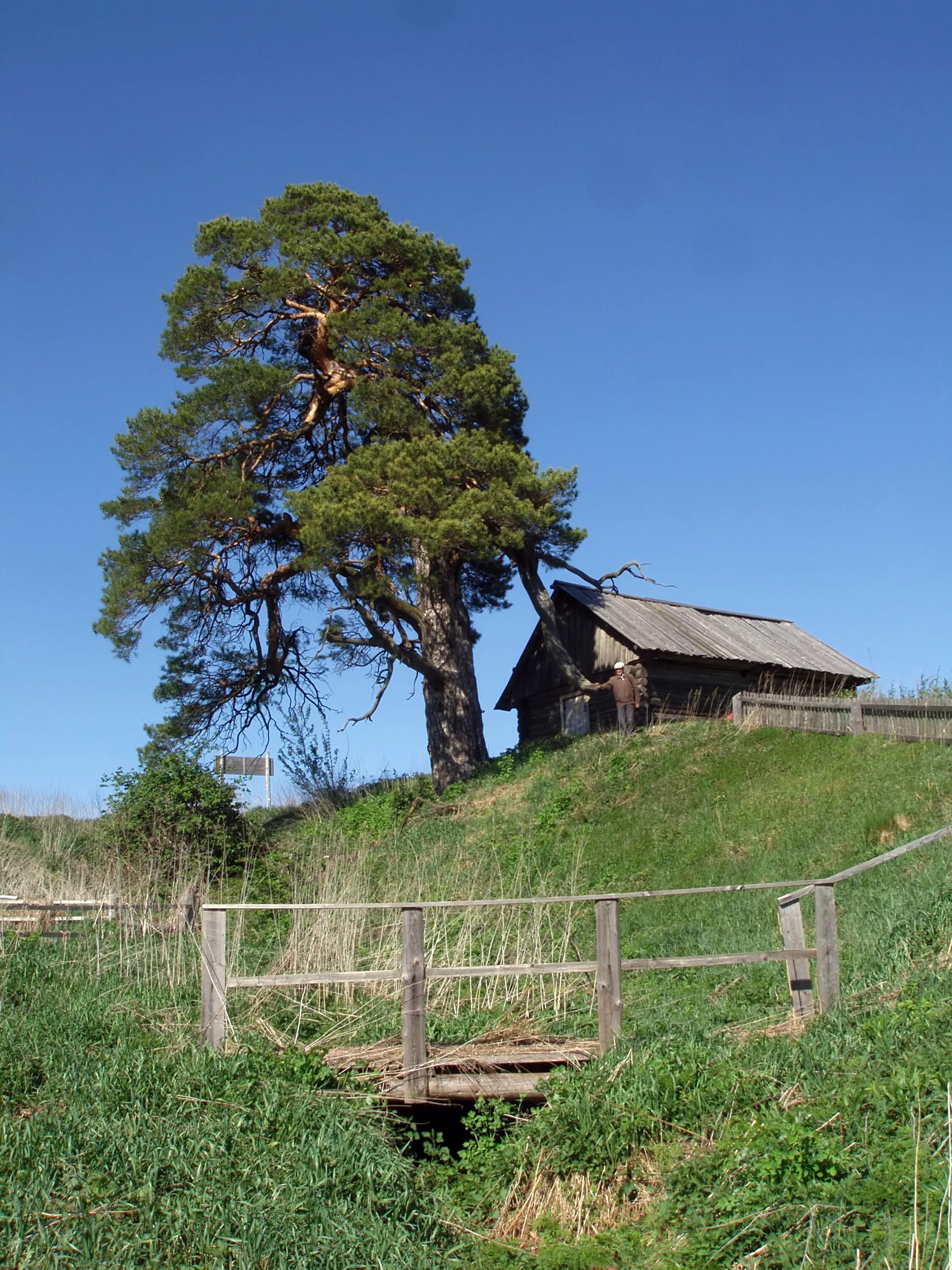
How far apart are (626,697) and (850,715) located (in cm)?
510

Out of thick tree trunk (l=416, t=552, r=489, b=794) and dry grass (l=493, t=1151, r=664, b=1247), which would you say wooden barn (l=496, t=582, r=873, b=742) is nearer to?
thick tree trunk (l=416, t=552, r=489, b=794)

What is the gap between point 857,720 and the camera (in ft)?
61.6

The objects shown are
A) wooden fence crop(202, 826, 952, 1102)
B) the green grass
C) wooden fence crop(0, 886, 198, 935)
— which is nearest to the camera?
the green grass

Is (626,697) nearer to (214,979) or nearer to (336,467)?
(336,467)

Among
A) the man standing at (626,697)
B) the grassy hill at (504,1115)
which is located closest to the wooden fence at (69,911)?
the grassy hill at (504,1115)

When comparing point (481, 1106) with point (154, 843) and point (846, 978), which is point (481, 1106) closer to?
point (846, 978)

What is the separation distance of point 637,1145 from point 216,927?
358cm

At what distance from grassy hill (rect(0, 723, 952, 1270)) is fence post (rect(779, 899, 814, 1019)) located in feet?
0.96

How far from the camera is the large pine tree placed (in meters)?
21.7

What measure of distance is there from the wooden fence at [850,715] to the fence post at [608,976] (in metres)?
10.5

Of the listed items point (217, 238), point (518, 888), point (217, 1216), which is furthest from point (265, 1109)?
point (217, 238)

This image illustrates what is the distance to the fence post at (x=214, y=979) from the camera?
8.76m

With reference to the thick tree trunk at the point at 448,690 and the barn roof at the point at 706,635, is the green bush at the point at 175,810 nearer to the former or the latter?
the thick tree trunk at the point at 448,690

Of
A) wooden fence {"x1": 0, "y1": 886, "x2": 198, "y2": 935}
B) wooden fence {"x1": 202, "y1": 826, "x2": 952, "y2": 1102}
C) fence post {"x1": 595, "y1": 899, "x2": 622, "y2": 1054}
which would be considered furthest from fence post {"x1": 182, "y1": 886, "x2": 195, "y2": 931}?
fence post {"x1": 595, "y1": 899, "x2": 622, "y2": 1054}
